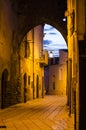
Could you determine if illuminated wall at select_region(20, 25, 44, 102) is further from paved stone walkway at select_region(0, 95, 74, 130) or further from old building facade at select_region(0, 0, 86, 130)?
paved stone walkway at select_region(0, 95, 74, 130)

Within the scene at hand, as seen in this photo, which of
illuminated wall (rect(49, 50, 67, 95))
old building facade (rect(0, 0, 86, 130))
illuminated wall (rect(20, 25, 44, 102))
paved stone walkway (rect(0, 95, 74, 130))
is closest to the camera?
paved stone walkway (rect(0, 95, 74, 130))

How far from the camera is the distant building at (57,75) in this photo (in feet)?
148

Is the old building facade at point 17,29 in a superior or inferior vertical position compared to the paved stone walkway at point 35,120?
superior

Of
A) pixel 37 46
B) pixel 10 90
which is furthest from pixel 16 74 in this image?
pixel 37 46

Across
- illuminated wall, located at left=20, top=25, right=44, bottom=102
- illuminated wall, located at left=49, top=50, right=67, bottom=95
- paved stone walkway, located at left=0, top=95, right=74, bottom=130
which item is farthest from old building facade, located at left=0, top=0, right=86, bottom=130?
illuminated wall, located at left=49, top=50, right=67, bottom=95

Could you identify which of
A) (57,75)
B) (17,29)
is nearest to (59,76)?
(57,75)

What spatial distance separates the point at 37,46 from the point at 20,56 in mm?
7019

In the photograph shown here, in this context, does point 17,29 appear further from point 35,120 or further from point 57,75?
point 57,75

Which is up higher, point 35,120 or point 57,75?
point 57,75

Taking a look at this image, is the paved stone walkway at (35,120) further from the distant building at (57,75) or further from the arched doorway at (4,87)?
the distant building at (57,75)

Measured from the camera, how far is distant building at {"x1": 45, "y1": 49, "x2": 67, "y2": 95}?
45.0 meters

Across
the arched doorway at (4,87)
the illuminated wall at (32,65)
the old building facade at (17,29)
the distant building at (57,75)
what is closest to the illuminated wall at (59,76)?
the distant building at (57,75)

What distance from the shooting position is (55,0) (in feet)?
84.8

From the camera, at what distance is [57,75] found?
152ft
